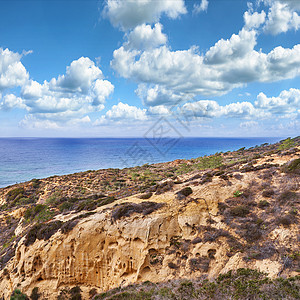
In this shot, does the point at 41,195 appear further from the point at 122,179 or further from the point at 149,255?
the point at 149,255

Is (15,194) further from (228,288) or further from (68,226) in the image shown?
(228,288)

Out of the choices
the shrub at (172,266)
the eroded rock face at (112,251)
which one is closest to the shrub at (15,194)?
the eroded rock face at (112,251)

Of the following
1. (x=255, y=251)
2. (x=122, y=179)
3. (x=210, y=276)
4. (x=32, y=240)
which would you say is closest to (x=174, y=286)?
(x=210, y=276)

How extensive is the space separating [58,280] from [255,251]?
16.2 meters

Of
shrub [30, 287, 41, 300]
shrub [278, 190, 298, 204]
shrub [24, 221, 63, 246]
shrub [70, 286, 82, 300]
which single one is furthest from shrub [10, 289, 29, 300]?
shrub [278, 190, 298, 204]

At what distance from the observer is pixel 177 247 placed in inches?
548

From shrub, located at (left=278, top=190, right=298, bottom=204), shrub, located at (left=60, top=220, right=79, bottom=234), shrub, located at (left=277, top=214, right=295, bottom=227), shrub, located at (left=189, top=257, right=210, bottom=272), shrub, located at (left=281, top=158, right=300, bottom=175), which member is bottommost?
shrub, located at (left=189, top=257, right=210, bottom=272)

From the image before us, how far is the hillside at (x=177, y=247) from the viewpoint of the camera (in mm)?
10227

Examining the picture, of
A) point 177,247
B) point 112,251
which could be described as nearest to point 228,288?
point 177,247

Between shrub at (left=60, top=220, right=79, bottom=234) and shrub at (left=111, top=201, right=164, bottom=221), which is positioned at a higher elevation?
shrub at (left=111, top=201, right=164, bottom=221)

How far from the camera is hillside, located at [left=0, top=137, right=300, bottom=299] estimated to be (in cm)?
1023

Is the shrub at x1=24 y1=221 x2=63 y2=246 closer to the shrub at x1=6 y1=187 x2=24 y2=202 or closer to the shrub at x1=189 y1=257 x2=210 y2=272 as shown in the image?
the shrub at x1=189 y1=257 x2=210 y2=272

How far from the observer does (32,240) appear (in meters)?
17.4

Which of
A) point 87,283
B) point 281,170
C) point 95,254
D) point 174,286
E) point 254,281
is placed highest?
point 281,170
